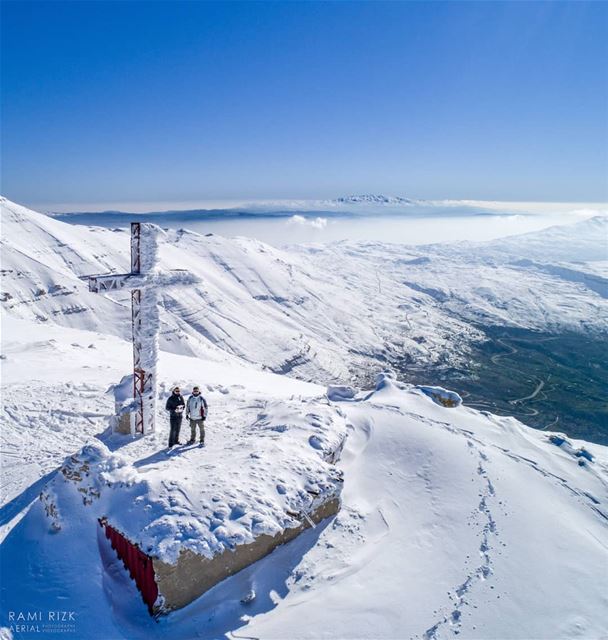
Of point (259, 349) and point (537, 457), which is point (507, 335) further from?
point (537, 457)

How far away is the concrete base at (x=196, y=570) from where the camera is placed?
24.5 feet

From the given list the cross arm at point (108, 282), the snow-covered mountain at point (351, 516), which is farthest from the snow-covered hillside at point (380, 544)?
the cross arm at point (108, 282)

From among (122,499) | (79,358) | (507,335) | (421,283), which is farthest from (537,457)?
(421,283)

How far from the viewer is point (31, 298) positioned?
6738 centimetres

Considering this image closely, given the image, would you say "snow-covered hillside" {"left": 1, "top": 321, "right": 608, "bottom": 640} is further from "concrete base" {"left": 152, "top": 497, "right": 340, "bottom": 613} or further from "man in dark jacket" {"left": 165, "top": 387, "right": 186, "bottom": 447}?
"man in dark jacket" {"left": 165, "top": 387, "right": 186, "bottom": 447}

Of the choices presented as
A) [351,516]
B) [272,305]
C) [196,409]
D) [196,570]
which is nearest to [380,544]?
[351,516]

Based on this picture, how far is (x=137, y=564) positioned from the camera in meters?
7.93

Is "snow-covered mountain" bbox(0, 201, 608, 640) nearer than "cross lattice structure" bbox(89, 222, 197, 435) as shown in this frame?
Yes

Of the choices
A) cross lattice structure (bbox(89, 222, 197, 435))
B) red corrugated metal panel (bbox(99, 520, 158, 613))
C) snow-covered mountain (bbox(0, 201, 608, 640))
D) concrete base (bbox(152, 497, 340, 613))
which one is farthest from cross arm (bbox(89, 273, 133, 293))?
concrete base (bbox(152, 497, 340, 613))

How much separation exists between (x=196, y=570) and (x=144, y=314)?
8039mm

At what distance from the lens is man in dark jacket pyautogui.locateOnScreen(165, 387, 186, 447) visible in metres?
12.1

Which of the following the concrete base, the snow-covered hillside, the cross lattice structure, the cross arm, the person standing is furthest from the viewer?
the cross lattice structure

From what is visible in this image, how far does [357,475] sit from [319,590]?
168 inches

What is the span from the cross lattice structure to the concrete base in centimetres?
674
